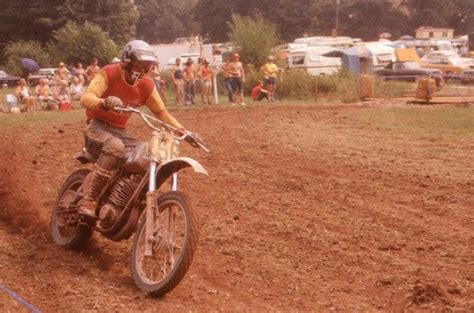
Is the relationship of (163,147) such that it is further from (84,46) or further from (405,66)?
(84,46)

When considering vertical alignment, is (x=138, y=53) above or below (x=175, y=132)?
above

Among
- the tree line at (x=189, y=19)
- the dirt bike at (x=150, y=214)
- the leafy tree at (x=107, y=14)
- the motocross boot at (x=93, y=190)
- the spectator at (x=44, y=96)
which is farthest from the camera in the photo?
the leafy tree at (x=107, y=14)

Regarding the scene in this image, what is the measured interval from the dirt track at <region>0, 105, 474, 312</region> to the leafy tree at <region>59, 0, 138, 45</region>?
3865cm

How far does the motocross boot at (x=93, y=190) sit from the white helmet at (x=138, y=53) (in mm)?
962

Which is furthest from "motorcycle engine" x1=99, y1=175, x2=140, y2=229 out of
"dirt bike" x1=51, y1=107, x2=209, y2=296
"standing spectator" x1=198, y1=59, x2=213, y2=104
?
"standing spectator" x1=198, y1=59, x2=213, y2=104

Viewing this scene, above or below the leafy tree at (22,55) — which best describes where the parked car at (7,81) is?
below

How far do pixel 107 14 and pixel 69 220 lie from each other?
4812 cm

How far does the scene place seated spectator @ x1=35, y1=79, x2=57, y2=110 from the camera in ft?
80.0

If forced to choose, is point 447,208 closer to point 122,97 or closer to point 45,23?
point 122,97

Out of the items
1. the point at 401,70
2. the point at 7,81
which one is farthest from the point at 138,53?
the point at 7,81

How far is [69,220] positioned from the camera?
23.9 ft

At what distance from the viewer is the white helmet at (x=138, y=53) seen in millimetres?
6746

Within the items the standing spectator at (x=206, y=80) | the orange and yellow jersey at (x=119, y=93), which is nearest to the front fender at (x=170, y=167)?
the orange and yellow jersey at (x=119, y=93)

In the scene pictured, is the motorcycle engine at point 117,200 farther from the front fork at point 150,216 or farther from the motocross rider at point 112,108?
the front fork at point 150,216
